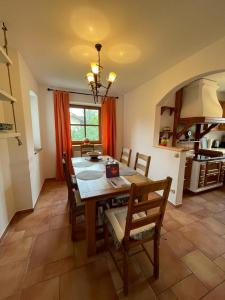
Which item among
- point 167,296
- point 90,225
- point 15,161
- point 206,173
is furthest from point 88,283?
point 206,173

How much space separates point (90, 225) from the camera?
1440mm

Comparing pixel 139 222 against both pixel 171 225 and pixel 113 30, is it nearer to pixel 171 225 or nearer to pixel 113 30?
pixel 171 225

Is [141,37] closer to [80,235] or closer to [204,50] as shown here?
[204,50]

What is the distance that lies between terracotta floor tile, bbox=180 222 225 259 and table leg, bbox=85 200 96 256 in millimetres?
1237

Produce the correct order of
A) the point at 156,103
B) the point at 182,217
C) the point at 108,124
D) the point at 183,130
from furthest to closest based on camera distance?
1. the point at 108,124
2. the point at 183,130
3. the point at 156,103
4. the point at 182,217

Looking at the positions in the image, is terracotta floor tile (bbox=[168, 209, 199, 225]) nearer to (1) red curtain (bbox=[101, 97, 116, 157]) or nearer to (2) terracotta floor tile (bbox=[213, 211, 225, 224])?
(2) terracotta floor tile (bbox=[213, 211, 225, 224])

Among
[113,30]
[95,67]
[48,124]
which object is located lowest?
[48,124]

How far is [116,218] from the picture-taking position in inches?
53.5

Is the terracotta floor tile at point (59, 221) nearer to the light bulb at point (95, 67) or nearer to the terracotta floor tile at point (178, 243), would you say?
the terracotta floor tile at point (178, 243)

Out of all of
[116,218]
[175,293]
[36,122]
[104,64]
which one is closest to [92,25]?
[104,64]

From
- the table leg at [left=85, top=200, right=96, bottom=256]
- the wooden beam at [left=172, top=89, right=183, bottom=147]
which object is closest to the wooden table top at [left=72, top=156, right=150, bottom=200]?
the table leg at [left=85, top=200, right=96, bottom=256]

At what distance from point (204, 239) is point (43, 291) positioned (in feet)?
6.17

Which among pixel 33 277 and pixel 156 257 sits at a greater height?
pixel 156 257

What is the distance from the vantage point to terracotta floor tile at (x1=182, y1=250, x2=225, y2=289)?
1250 mm
